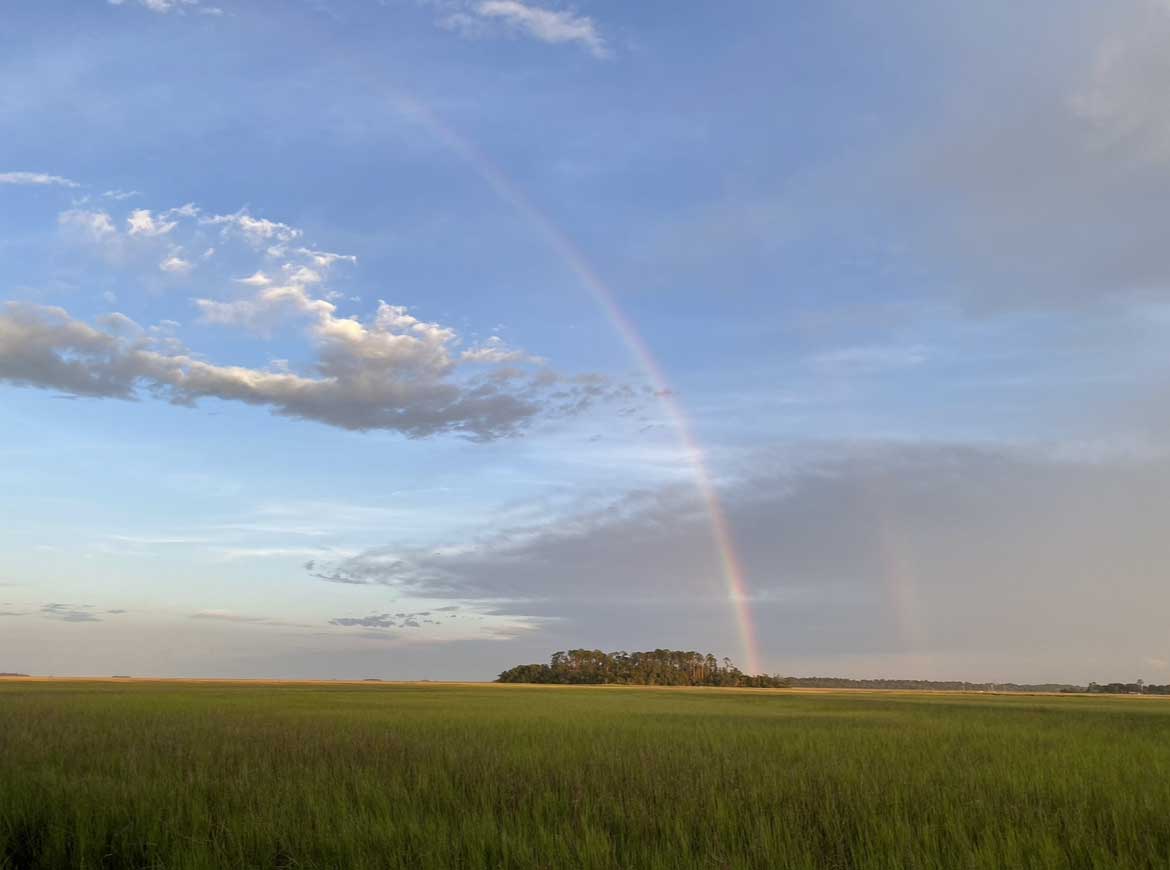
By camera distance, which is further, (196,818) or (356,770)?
(356,770)

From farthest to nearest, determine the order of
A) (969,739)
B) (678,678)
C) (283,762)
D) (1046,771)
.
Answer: (678,678), (969,739), (283,762), (1046,771)

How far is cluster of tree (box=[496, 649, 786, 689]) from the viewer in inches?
5315

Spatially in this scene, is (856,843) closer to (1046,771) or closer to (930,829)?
(930,829)

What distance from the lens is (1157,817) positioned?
7.85m

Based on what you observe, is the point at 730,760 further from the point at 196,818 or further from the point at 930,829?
the point at 196,818

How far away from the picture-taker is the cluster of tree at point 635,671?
135000mm

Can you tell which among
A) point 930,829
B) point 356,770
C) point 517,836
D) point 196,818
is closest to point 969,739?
point 930,829

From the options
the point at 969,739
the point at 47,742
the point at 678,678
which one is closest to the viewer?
the point at 47,742

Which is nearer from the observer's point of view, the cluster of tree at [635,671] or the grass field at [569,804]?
the grass field at [569,804]

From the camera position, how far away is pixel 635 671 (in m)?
140

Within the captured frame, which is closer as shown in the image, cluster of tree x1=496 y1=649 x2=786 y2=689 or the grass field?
the grass field

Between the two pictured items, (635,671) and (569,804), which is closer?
(569,804)

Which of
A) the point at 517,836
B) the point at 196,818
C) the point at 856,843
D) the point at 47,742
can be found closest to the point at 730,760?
the point at 856,843

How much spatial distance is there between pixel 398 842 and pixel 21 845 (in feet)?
11.7
